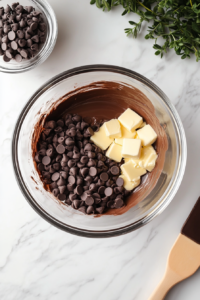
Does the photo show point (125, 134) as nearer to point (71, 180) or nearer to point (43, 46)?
point (71, 180)

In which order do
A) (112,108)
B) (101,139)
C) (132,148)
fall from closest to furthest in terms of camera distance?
1. (132,148)
2. (101,139)
3. (112,108)

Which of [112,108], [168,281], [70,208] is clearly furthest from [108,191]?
[168,281]

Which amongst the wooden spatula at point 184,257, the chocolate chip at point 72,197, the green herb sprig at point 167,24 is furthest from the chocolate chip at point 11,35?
the wooden spatula at point 184,257

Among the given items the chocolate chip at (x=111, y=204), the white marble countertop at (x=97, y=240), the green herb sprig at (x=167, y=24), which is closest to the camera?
the green herb sprig at (x=167, y=24)

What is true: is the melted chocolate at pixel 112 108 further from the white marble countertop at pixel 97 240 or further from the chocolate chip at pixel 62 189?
the chocolate chip at pixel 62 189

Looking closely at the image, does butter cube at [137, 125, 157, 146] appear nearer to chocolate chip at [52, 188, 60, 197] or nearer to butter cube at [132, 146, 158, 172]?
butter cube at [132, 146, 158, 172]
